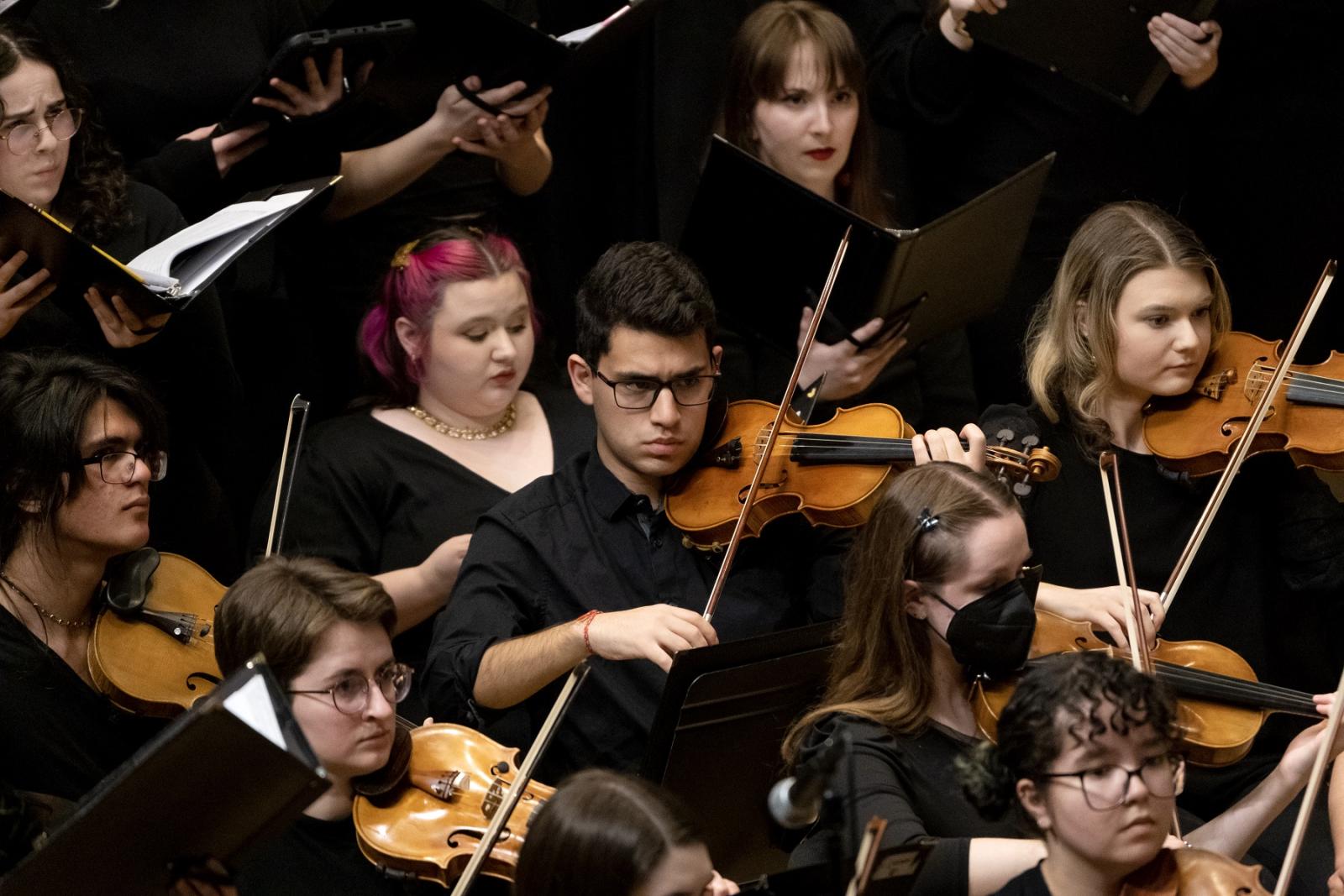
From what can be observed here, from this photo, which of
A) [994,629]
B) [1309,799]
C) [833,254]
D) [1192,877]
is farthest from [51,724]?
[1309,799]

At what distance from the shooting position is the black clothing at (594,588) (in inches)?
88.5

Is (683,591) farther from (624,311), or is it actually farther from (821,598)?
(624,311)

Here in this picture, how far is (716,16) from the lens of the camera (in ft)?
10.5

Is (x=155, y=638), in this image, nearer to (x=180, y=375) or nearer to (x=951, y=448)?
(x=180, y=375)

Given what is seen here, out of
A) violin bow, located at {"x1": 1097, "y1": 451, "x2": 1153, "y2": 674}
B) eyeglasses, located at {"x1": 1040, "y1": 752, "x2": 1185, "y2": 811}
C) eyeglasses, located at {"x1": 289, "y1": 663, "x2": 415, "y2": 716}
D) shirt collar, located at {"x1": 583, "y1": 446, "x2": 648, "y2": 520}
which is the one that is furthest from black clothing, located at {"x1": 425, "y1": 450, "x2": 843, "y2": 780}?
eyeglasses, located at {"x1": 1040, "y1": 752, "x2": 1185, "y2": 811}

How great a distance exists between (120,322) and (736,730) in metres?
1.04

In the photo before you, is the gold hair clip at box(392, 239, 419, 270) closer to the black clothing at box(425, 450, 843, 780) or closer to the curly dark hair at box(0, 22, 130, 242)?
the curly dark hair at box(0, 22, 130, 242)

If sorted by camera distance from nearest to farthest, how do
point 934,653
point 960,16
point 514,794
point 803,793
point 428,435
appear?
point 803,793, point 514,794, point 934,653, point 428,435, point 960,16

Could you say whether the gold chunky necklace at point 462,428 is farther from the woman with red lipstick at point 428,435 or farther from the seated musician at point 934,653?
the seated musician at point 934,653

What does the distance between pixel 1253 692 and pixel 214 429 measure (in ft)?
5.49

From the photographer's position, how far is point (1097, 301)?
2518mm

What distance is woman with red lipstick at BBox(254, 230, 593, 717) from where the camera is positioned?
8.57 feet

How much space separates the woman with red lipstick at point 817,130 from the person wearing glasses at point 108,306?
35.2 inches

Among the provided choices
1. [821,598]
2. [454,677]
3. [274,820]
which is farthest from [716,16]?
[274,820]
